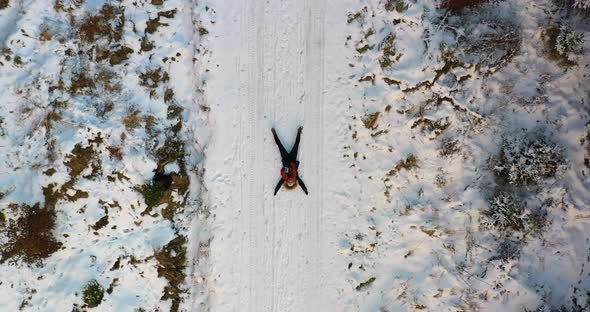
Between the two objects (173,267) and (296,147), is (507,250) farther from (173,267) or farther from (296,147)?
(173,267)

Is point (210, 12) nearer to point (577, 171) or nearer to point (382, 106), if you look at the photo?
point (382, 106)

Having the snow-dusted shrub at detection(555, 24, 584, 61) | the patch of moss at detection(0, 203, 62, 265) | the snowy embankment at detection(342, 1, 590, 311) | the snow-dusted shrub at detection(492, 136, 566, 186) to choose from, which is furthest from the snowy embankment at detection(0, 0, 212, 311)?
the snow-dusted shrub at detection(555, 24, 584, 61)

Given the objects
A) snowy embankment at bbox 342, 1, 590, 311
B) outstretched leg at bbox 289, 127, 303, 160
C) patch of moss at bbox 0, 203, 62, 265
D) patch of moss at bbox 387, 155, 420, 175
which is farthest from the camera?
patch of moss at bbox 387, 155, 420, 175

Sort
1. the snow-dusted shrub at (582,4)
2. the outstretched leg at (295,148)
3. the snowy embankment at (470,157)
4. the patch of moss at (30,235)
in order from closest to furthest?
the snow-dusted shrub at (582,4), the patch of moss at (30,235), the snowy embankment at (470,157), the outstretched leg at (295,148)

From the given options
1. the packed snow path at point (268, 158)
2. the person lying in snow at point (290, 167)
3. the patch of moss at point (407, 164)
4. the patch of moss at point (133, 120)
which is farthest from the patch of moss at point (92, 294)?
the patch of moss at point (407, 164)

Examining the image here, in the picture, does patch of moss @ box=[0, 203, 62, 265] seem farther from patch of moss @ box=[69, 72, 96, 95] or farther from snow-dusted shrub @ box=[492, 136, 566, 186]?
snow-dusted shrub @ box=[492, 136, 566, 186]

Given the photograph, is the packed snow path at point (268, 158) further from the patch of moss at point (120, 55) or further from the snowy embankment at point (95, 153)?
the patch of moss at point (120, 55)

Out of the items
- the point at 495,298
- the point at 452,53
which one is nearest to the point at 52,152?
the point at 452,53
